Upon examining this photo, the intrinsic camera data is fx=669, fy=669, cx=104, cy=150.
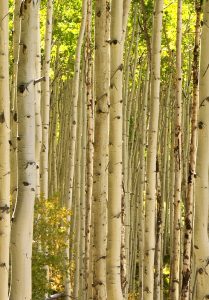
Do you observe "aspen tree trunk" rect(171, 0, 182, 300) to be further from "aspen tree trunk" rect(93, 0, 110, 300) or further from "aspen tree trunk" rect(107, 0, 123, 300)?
"aspen tree trunk" rect(93, 0, 110, 300)

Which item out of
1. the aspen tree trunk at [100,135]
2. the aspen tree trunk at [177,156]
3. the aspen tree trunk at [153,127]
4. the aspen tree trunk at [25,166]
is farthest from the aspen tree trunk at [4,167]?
the aspen tree trunk at [177,156]

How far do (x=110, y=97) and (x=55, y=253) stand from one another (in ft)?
17.7

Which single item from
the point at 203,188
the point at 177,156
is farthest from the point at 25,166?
the point at 177,156

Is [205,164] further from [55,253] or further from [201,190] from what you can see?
[55,253]

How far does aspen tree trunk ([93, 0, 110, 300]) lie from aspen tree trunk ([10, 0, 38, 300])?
145 cm

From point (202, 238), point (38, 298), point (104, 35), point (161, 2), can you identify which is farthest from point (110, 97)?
point (38, 298)

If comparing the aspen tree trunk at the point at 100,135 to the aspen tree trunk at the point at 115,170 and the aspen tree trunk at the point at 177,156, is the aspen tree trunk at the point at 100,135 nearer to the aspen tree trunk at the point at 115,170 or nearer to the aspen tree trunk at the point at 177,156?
the aspen tree trunk at the point at 115,170

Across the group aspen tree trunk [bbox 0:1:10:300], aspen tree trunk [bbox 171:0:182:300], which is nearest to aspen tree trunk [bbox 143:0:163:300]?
aspen tree trunk [bbox 171:0:182:300]

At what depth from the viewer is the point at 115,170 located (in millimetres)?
6191

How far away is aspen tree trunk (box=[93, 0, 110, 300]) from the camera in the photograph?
6.10 m

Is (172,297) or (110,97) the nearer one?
(110,97)

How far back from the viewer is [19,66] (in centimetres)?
471

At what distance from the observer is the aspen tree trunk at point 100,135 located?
610cm

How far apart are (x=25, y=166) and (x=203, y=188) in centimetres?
134
